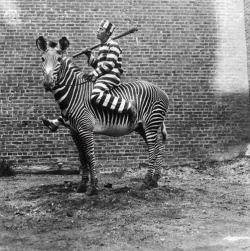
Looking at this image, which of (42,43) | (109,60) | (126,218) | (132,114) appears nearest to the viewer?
(126,218)

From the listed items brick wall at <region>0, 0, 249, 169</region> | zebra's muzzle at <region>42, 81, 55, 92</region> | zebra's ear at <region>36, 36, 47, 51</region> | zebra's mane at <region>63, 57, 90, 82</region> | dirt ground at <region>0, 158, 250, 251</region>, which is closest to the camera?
dirt ground at <region>0, 158, 250, 251</region>

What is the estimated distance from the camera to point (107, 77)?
6.77 metres

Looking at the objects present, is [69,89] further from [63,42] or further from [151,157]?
[151,157]

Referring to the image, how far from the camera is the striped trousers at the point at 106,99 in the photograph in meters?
6.56

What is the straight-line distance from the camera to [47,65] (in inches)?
245

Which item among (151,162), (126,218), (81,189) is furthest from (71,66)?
(126,218)

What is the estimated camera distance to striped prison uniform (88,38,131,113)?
658cm

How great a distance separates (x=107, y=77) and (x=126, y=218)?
2.21m

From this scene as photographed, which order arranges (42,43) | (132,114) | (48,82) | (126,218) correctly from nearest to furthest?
1. (126,218)
2. (48,82)
3. (42,43)
4. (132,114)

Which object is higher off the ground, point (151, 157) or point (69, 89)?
point (69, 89)

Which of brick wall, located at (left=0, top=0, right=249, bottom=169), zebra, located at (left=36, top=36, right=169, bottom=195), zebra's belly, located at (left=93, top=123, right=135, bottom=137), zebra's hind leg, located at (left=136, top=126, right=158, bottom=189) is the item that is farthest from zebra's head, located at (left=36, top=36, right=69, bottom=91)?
brick wall, located at (left=0, top=0, right=249, bottom=169)

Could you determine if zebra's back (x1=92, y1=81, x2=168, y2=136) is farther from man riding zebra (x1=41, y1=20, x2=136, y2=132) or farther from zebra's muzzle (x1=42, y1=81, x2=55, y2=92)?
zebra's muzzle (x1=42, y1=81, x2=55, y2=92)

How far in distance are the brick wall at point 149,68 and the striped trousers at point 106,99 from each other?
3346 millimetres

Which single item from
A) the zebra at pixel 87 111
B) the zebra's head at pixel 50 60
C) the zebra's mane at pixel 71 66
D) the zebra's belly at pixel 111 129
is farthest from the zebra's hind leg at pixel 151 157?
the zebra's head at pixel 50 60
